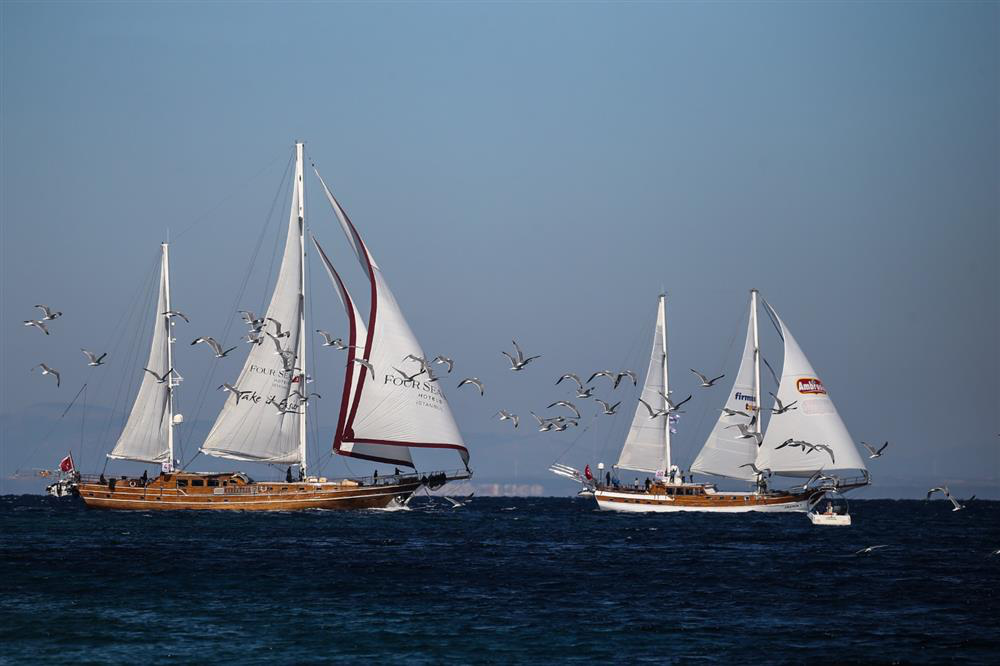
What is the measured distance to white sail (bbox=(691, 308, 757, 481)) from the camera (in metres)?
101

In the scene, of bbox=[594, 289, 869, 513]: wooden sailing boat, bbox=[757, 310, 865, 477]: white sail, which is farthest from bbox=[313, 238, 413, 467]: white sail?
bbox=[757, 310, 865, 477]: white sail

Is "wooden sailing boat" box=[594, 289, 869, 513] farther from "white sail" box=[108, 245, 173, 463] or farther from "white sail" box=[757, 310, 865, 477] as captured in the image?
"white sail" box=[108, 245, 173, 463]

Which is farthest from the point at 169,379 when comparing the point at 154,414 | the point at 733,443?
the point at 733,443

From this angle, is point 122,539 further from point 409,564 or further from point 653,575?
point 653,575

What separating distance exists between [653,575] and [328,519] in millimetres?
36079

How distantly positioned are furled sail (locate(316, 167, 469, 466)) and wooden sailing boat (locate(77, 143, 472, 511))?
0.06 metres

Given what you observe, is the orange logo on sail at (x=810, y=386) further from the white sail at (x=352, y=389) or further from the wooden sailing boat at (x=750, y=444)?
the white sail at (x=352, y=389)

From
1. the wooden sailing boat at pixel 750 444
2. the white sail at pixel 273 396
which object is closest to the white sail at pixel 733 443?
the wooden sailing boat at pixel 750 444

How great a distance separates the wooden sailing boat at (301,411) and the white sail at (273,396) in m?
A: 0.06

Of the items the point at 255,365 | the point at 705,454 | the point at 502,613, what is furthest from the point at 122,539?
the point at 705,454

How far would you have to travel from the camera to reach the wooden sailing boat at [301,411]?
3398 inches

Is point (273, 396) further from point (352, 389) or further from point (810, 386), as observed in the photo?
point (810, 386)

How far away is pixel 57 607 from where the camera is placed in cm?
4503

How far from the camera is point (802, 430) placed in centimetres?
9981
